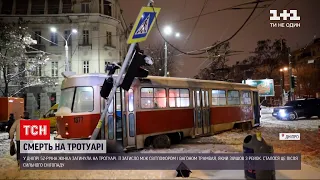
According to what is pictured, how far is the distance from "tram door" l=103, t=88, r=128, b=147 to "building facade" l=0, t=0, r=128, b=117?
2509cm

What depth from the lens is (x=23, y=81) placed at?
86.5 feet

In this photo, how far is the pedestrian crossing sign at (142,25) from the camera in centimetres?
823

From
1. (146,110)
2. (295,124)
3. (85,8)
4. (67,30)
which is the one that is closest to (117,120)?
(146,110)

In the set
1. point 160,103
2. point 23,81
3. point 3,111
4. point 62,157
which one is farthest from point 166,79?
point 23,81

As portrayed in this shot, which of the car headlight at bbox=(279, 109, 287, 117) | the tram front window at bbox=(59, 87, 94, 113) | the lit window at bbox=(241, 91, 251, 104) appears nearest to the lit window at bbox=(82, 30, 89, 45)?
the lit window at bbox=(241, 91, 251, 104)

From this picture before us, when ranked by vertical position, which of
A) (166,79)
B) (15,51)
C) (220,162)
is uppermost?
(15,51)

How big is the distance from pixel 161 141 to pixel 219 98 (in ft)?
17.1

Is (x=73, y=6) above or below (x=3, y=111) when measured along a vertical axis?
above

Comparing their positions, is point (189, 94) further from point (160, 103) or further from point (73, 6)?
point (73, 6)

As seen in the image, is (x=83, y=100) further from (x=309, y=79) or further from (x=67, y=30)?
(x=309, y=79)

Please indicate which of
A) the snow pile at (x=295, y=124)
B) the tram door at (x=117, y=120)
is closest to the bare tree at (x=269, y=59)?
the snow pile at (x=295, y=124)

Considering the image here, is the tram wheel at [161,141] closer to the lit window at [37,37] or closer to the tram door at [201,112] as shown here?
the tram door at [201,112]

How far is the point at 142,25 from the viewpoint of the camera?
8.30 meters

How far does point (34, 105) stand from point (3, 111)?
10970mm
